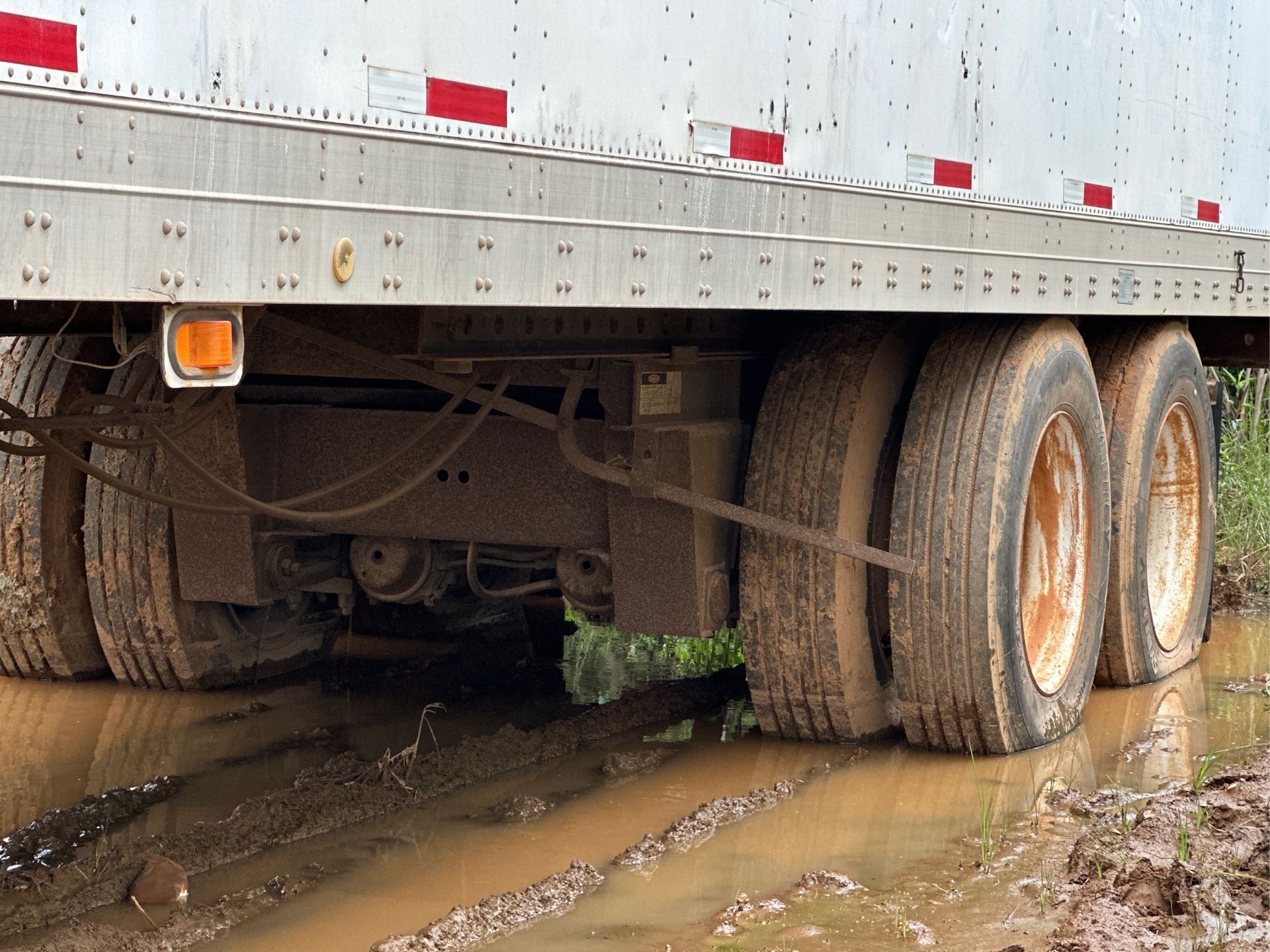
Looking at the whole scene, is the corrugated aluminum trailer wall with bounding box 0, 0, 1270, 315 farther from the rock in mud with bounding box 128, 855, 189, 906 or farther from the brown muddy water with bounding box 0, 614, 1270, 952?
the rock in mud with bounding box 128, 855, 189, 906

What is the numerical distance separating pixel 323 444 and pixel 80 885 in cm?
155

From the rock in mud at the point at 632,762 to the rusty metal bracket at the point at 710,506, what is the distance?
770 millimetres

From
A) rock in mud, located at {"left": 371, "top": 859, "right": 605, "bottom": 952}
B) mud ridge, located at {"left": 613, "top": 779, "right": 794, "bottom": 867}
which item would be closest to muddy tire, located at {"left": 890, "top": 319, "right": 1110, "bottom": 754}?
mud ridge, located at {"left": 613, "top": 779, "right": 794, "bottom": 867}

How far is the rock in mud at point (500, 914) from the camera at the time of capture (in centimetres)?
347

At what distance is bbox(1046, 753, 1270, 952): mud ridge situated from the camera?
11.4 ft

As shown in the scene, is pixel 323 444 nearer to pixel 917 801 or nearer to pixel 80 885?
pixel 80 885

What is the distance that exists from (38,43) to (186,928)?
2098mm

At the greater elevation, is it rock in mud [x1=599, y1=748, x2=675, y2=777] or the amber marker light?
the amber marker light

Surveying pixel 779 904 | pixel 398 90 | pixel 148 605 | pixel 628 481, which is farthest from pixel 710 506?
pixel 398 90

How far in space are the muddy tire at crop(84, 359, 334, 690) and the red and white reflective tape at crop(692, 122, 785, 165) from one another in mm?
2209

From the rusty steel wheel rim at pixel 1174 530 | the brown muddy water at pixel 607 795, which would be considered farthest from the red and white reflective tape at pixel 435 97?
the rusty steel wheel rim at pixel 1174 530

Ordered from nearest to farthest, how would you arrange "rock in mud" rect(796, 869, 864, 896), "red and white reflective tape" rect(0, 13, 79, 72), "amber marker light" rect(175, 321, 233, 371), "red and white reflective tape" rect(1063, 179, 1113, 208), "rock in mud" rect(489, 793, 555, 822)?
"red and white reflective tape" rect(0, 13, 79, 72) → "amber marker light" rect(175, 321, 233, 371) → "rock in mud" rect(796, 869, 864, 896) → "rock in mud" rect(489, 793, 555, 822) → "red and white reflective tape" rect(1063, 179, 1113, 208)

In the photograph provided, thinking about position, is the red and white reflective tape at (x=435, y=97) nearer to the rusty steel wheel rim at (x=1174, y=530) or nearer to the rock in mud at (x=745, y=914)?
the rock in mud at (x=745, y=914)

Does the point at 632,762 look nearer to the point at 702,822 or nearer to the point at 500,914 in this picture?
the point at 702,822
